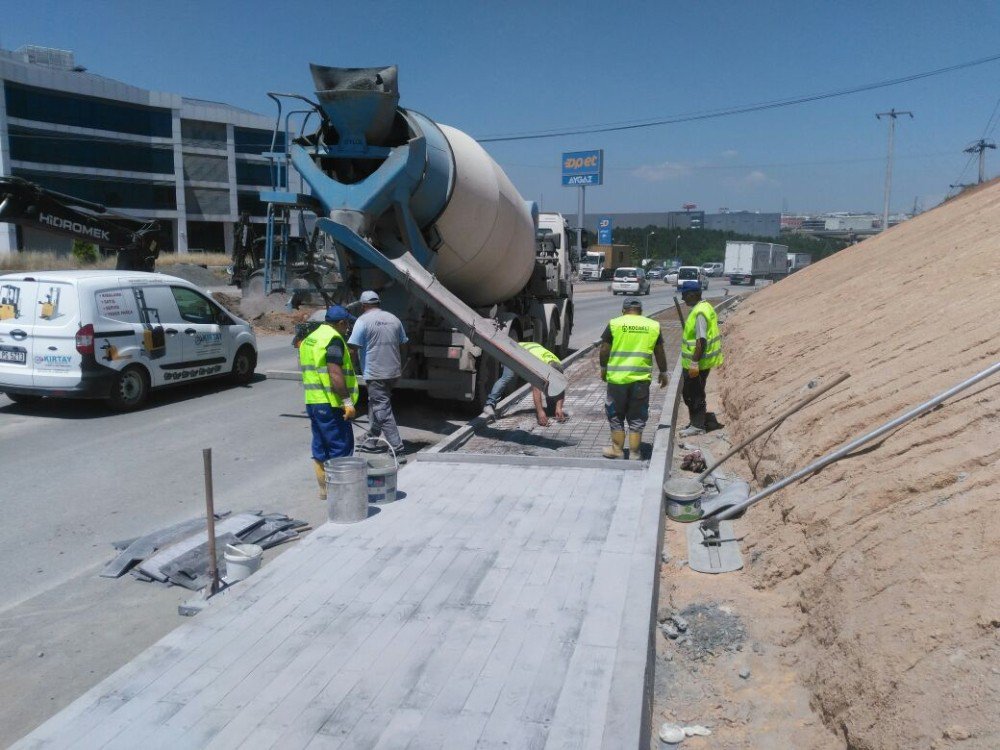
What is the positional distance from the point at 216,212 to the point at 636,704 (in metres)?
62.4

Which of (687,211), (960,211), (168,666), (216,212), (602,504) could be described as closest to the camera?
(168,666)

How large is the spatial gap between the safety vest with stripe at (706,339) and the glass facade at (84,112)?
53021 millimetres

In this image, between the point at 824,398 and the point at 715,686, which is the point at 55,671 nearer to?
the point at 715,686

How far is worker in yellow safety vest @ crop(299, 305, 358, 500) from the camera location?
22.4ft

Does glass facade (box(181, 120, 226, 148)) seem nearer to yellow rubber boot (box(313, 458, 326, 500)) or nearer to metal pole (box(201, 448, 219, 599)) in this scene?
yellow rubber boot (box(313, 458, 326, 500))

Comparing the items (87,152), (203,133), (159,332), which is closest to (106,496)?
(159,332)

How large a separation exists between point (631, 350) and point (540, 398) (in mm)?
2250

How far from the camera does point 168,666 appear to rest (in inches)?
156

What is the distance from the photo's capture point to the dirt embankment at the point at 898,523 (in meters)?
3.43

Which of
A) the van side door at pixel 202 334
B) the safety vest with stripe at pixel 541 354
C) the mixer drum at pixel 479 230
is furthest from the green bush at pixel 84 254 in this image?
the safety vest with stripe at pixel 541 354

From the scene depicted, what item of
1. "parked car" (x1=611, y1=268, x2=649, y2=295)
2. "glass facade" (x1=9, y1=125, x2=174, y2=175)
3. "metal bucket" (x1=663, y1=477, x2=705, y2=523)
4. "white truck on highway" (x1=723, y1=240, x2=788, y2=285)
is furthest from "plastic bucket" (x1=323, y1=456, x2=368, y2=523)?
"white truck on highway" (x1=723, y1=240, x2=788, y2=285)

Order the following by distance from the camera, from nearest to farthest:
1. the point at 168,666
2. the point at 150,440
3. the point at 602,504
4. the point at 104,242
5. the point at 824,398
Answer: the point at 168,666 < the point at 602,504 < the point at 824,398 < the point at 150,440 < the point at 104,242

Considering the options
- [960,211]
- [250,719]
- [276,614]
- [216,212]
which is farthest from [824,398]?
[216,212]

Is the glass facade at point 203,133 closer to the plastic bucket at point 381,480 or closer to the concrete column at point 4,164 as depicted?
the concrete column at point 4,164
